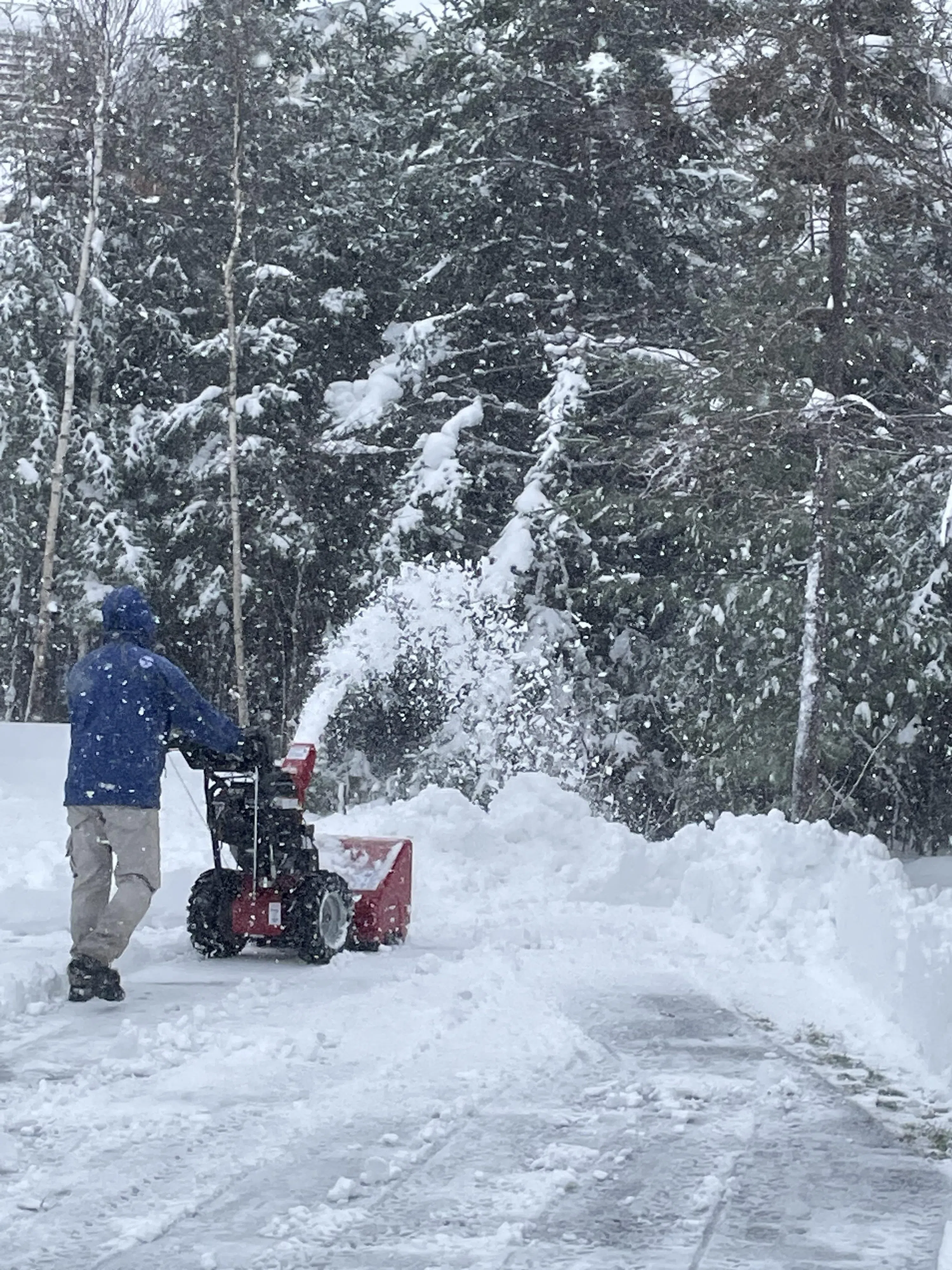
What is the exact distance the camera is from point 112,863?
7.58 meters

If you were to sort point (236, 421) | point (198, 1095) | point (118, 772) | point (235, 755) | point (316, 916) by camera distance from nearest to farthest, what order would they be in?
point (198, 1095), point (118, 772), point (235, 755), point (316, 916), point (236, 421)

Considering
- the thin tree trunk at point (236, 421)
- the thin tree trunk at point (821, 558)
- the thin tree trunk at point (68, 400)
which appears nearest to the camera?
the thin tree trunk at point (821, 558)

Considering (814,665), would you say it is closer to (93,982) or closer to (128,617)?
(128,617)

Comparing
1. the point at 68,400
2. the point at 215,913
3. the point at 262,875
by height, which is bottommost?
the point at 215,913

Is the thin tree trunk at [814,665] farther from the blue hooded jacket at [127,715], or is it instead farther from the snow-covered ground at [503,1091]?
the blue hooded jacket at [127,715]

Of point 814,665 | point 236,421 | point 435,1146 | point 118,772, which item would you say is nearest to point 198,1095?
point 435,1146

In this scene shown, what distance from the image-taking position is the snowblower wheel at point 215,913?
840 cm

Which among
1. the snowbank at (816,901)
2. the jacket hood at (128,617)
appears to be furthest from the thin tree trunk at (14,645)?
the jacket hood at (128,617)

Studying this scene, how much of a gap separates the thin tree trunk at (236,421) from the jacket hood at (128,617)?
17.7 m

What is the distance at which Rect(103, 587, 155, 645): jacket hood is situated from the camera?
7.80 metres

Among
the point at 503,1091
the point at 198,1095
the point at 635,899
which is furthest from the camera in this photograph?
the point at 635,899

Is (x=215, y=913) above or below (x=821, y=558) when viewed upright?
below

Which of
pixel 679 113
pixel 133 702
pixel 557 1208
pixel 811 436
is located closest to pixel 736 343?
pixel 811 436

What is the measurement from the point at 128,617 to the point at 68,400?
19709 millimetres
